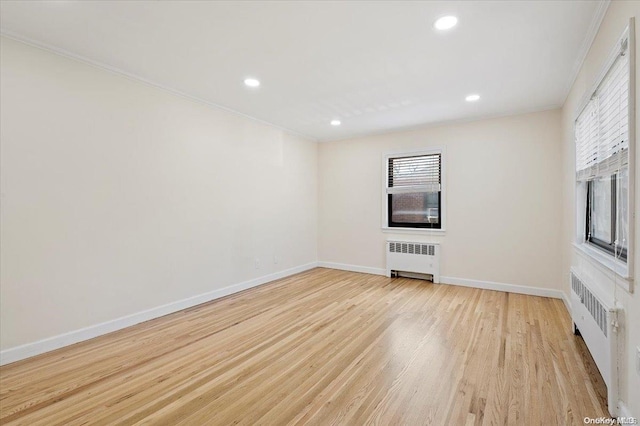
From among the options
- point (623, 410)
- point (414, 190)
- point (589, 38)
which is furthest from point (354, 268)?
point (589, 38)

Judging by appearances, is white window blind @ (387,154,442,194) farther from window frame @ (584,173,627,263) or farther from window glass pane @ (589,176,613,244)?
window glass pane @ (589,176,613,244)

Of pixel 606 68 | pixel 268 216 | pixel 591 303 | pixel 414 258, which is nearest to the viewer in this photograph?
pixel 606 68

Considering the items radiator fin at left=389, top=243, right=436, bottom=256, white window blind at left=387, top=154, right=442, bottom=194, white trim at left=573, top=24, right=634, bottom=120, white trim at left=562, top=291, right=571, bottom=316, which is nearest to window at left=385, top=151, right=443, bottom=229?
white window blind at left=387, top=154, right=442, bottom=194

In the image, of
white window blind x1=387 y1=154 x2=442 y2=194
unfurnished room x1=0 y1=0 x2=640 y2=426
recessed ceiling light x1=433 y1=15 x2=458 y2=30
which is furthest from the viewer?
white window blind x1=387 y1=154 x2=442 y2=194

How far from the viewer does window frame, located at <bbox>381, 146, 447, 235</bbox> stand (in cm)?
497

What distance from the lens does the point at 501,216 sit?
14.8ft

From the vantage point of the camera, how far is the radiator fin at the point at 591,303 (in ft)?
6.53

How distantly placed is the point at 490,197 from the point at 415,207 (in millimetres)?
1204

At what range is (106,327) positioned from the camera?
3.01 m

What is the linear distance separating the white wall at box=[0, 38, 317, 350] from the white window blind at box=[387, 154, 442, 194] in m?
2.57

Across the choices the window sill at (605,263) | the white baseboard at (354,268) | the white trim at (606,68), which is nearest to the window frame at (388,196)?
the white baseboard at (354,268)

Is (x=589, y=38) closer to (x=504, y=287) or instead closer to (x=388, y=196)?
(x=504, y=287)

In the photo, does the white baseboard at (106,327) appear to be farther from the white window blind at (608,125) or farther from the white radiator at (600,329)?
the white window blind at (608,125)

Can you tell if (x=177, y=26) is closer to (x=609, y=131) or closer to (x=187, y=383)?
(x=187, y=383)
